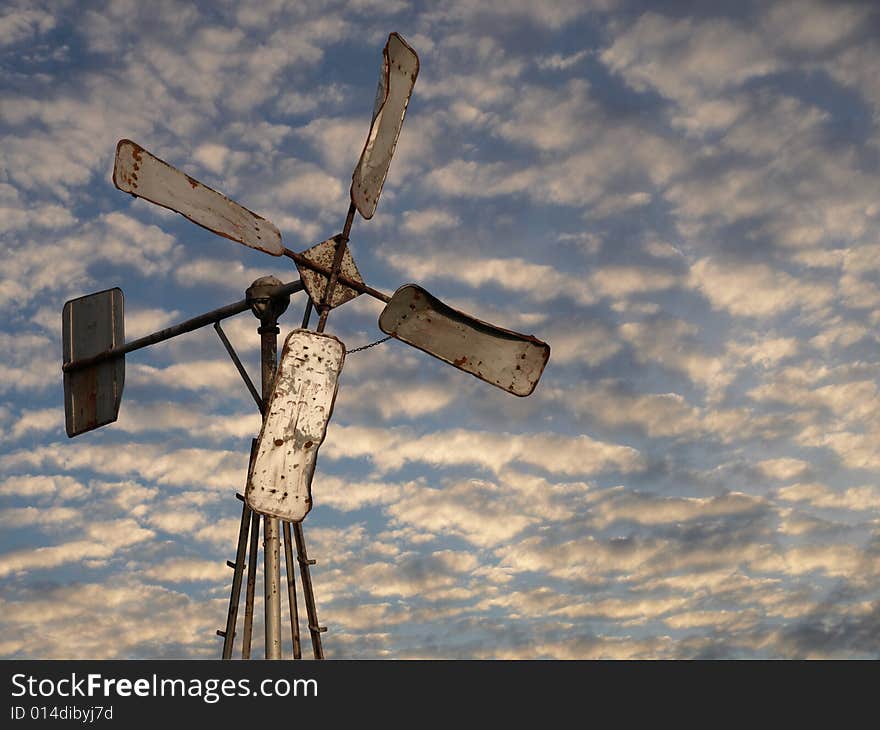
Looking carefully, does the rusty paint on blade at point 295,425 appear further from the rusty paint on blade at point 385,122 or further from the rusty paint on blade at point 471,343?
the rusty paint on blade at point 385,122

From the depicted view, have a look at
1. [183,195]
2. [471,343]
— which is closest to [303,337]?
[471,343]

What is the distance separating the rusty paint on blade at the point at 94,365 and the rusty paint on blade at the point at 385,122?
3800mm

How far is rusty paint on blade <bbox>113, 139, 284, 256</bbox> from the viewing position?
29.3ft

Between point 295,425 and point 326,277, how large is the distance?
199cm

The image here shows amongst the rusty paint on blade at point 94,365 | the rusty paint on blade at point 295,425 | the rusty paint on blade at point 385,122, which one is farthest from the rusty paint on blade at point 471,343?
the rusty paint on blade at point 94,365

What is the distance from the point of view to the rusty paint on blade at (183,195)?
29.3ft

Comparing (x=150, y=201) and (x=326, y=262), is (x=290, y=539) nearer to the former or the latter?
(x=326, y=262)

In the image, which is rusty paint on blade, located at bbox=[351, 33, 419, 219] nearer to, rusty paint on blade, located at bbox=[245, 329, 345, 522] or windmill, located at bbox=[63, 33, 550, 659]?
windmill, located at bbox=[63, 33, 550, 659]

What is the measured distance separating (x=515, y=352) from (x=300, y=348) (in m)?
2.01

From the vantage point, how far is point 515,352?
30.3 ft

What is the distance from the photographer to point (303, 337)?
855 centimetres

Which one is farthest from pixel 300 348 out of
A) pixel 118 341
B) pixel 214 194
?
pixel 118 341

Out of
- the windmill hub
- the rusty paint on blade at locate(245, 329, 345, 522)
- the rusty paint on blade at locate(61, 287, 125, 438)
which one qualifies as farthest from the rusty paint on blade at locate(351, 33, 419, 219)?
the rusty paint on blade at locate(61, 287, 125, 438)

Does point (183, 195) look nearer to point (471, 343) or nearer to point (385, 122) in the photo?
point (385, 122)
